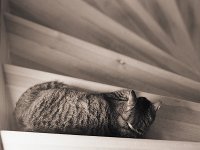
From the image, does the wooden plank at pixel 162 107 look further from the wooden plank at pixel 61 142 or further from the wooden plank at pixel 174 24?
the wooden plank at pixel 174 24

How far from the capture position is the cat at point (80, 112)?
121 centimetres

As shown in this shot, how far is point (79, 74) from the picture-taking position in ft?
5.06

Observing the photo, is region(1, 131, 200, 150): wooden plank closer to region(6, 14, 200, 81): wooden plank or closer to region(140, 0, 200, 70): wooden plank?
region(6, 14, 200, 81): wooden plank

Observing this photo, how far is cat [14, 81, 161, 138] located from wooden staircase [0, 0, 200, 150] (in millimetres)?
49

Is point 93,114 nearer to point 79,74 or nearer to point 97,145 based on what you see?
point 97,145

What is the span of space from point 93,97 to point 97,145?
18 cm

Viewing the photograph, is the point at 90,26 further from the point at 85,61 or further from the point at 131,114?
the point at 131,114

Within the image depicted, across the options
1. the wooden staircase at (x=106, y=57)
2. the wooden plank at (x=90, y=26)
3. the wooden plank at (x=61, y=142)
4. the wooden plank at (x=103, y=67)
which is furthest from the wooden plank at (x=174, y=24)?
the wooden plank at (x=61, y=142)

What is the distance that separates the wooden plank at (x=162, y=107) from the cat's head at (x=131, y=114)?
98 mm

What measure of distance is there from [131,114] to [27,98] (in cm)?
40

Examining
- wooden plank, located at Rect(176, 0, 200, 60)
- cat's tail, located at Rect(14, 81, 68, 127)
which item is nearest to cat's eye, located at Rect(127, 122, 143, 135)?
cat's tail, located at Rect(14, 81, 68, 127)

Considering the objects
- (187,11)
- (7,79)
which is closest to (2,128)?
(7,79)

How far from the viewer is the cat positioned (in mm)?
1209

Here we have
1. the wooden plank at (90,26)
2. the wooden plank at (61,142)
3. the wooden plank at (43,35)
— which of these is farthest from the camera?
the wooden plank at (90,26)
